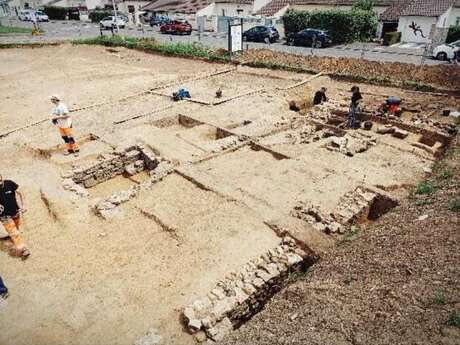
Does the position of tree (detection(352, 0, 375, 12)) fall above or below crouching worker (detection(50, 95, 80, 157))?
above

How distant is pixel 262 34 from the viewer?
27859 mm

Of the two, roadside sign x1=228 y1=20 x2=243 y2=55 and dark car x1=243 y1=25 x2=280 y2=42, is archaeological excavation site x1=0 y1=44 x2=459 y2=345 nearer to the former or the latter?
roadside sign x1=228 y1=20 x2=243 y2=55

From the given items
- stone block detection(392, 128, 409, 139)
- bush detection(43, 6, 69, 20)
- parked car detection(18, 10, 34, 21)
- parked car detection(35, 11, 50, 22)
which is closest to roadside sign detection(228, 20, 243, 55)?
stone block detection(392, 128, 409, 139)

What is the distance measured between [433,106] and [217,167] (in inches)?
370

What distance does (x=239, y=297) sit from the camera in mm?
5699

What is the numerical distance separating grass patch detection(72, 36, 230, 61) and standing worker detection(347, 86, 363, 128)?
11.4 metres

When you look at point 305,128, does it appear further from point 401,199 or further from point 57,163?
point 57,163

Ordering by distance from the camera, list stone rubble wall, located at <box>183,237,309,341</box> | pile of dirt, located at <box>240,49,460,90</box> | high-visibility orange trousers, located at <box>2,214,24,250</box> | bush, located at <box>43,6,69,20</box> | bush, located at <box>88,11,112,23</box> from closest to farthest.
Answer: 1. stone rubble wall, located at <box>183,237,309,341</box>
2. high-visibility orange trousers, located at <box>2,214,24,250</box>
3. pile of dirt, located at <box>240,49,460,90</box>
4. bush, located at <box>88,11,112,23</box>
5. bush, located at <box>43,6,69,20</box>

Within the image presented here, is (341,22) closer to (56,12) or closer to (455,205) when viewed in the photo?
(455,205)

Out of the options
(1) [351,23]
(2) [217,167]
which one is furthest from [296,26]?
(2) [217,167]

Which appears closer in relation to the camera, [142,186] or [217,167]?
[142,186]

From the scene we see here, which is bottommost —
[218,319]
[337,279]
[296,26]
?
[218,319]

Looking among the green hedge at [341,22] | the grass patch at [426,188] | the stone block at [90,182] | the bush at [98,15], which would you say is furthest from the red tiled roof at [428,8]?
the bush at [98,15]

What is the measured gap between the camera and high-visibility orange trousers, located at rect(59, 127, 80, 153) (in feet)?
34.5
